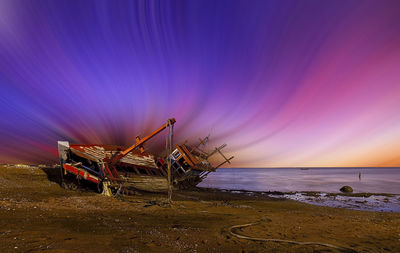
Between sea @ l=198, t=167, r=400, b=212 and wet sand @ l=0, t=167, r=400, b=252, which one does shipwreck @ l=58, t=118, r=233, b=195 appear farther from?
sea @ l=198, t=167, r=400, b=212

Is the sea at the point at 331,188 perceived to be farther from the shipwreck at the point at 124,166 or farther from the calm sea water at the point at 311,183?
the shipwreck at the point at 124,166

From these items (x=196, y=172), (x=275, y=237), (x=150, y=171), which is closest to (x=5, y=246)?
(x=275, y=237)

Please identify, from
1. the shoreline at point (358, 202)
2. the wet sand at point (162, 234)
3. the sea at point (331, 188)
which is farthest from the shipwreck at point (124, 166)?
the shoreline at point (358, 202)

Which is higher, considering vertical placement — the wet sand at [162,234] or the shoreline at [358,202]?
the wet sand at [162,234]

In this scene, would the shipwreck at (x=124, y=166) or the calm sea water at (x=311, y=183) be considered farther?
the calm sea water at (x=311, y=183)

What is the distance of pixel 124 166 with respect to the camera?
26.3 meters

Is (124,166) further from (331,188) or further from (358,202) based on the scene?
(331,188)

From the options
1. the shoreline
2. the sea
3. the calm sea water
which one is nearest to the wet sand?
the shoreline

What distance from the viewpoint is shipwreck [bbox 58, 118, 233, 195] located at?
58.4 feet

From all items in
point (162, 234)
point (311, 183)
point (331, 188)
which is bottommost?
point (311, 183)

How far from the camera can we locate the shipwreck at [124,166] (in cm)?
1780

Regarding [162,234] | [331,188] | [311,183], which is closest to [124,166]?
[162,234]

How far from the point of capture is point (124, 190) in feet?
62.4

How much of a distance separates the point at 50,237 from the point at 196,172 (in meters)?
29.4
